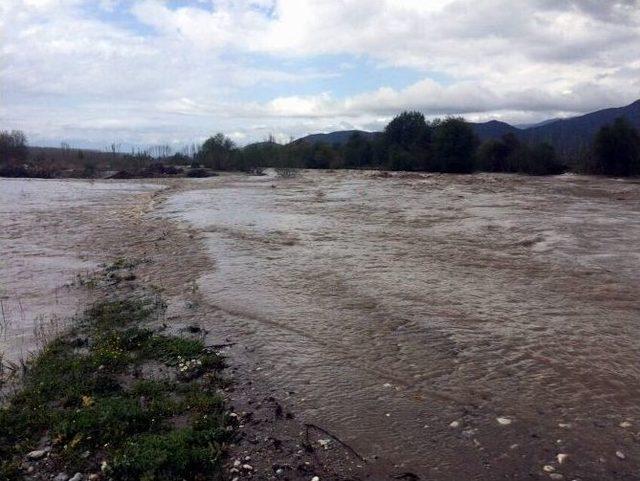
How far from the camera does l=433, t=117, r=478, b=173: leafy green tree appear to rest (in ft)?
198

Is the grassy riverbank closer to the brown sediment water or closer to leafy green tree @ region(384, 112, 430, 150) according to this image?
the brown sediment water

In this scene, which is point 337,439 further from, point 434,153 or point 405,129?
point 405,129

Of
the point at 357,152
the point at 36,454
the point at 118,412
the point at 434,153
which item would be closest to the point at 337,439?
the point at 118,412

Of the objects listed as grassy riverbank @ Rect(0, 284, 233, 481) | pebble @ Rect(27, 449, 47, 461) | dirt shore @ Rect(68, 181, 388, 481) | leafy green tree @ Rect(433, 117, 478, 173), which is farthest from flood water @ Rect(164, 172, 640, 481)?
leafy green tree @ Rect(433, 117, 478, 173)

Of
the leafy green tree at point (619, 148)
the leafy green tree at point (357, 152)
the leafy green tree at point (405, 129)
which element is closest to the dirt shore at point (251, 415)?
the leafy green tree at point (619, 148)

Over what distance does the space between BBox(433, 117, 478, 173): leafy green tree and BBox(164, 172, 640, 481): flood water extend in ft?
132

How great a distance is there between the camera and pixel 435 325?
9641 millimetres

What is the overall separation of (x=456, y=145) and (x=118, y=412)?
58633 mm

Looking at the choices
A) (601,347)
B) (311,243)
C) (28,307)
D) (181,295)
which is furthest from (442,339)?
(311,243)

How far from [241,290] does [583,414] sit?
24.8 feet

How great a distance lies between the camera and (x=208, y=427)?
5.78 m

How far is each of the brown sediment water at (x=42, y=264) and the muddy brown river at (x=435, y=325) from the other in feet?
0.29

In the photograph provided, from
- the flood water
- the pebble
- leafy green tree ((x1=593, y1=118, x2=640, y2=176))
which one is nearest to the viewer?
the pebble

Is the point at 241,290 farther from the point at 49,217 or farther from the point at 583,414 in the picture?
the point at 49,217
